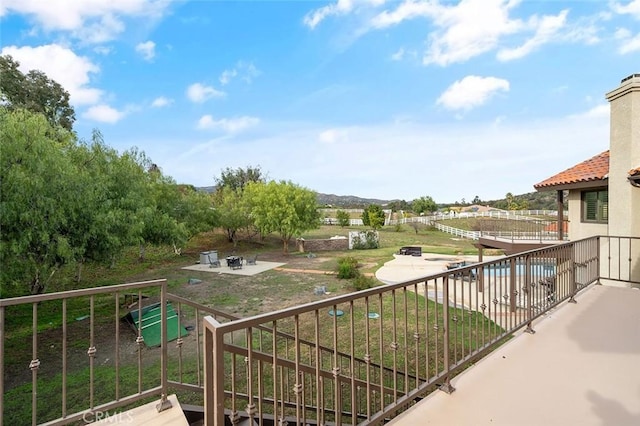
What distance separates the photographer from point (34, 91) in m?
18.7

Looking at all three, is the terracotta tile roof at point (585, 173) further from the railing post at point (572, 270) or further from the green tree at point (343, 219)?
the green tree at point (343, 219)

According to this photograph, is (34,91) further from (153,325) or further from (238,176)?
(153,325)

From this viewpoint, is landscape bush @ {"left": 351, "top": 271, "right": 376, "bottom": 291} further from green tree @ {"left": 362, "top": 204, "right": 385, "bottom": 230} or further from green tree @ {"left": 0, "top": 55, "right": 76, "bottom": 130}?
green tree @ {"left": 362, "top": 204, "right": 385, "bottom": 230}

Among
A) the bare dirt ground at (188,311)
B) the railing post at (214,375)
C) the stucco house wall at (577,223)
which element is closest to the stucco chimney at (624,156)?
the stucco house wall at (577,223)

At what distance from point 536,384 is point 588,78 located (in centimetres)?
1025

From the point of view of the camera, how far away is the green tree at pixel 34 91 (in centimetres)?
1662

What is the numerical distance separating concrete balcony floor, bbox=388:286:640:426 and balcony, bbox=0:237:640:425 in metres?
0.01

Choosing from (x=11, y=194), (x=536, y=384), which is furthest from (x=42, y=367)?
(x=536, y=384)

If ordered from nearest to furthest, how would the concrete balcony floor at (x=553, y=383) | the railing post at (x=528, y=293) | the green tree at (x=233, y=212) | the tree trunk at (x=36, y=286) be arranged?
the concrete balcony floor at (x=553, y=383) → the railing post at (x=528, y=293) → the tree trunk at (x=36, y=286) → the green tree at (x=233, y=212)

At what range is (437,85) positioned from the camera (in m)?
13.4

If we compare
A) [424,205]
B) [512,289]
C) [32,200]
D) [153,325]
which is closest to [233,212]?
[153,325]

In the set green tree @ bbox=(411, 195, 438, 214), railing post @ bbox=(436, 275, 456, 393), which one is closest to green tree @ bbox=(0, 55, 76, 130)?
railing post @ bbox=(436, 275, 456, 393)

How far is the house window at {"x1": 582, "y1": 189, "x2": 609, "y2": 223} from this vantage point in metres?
7.83

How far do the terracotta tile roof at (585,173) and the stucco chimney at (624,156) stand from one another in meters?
0.95
